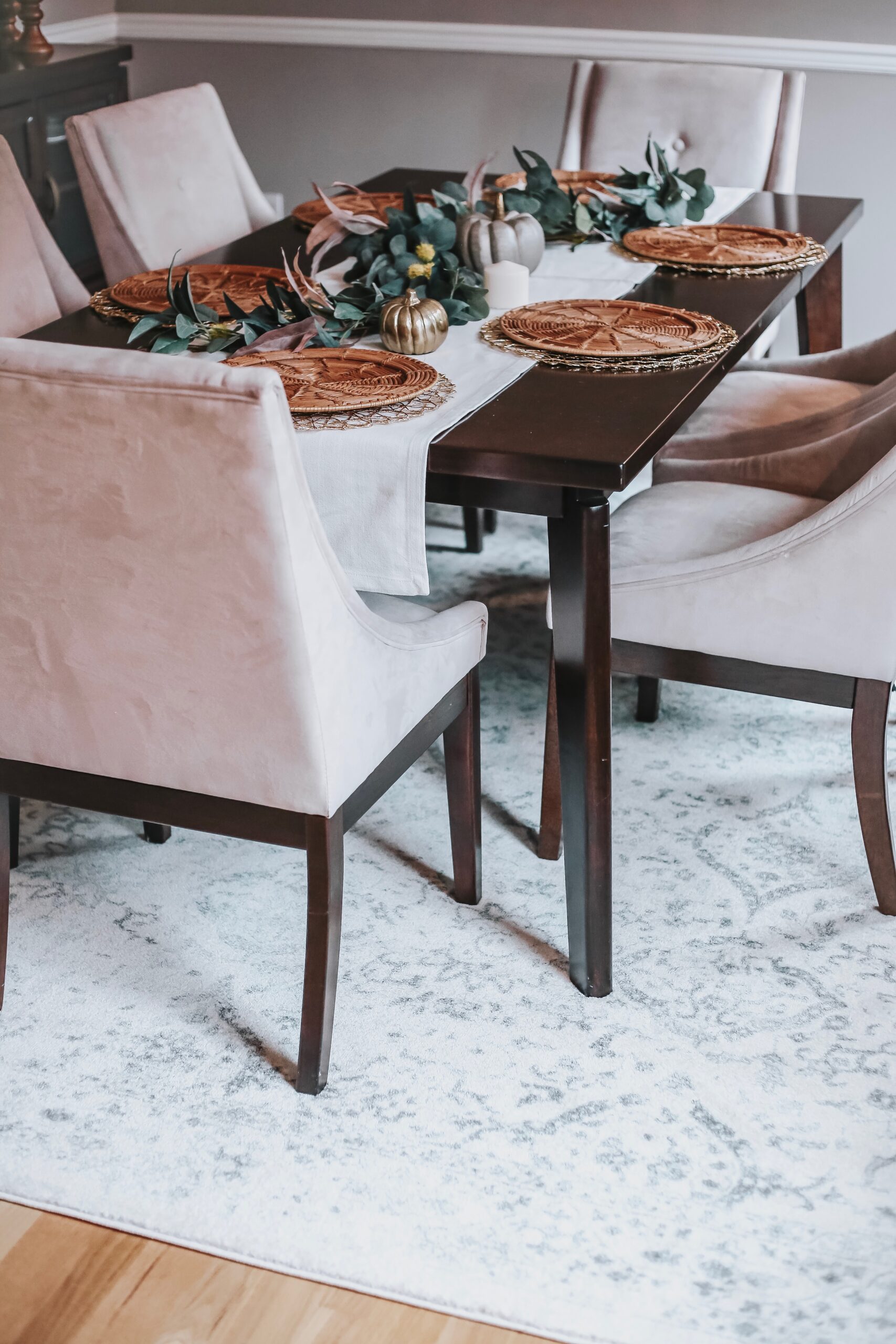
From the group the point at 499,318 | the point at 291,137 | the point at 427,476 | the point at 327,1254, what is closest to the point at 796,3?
the point at 291,137

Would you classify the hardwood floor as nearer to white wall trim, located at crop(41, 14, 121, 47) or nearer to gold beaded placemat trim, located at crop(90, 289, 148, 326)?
gold beaded placemat trim, located at crop(90, 289, 148, 326)

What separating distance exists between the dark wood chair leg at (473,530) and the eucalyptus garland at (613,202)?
62 cm

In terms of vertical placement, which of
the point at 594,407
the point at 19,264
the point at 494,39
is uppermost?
the point at 494,39

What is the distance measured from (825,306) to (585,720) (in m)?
1.60

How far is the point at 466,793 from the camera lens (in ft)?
5.75

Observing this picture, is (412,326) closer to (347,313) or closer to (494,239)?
(347,313)

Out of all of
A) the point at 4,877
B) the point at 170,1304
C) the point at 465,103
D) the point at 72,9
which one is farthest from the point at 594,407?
the point at 72,9

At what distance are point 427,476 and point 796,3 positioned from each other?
2.81m

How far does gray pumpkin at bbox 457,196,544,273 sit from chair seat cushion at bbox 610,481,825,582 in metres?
0.43

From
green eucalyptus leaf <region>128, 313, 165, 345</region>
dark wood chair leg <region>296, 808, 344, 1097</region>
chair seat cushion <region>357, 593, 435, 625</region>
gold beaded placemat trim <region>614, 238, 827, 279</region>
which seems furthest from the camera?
gold beaded placemat trim <region>614, 238, 827, 279</region>

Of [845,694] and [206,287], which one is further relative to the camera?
[206,287]

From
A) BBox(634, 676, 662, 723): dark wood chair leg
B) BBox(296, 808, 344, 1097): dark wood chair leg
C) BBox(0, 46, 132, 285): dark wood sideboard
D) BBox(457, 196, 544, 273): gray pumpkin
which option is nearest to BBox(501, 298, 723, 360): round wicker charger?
BBox(457, 196, 544, 273): gray pumpkin

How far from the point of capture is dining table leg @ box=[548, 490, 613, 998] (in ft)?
4.82

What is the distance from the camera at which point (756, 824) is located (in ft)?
6.53
